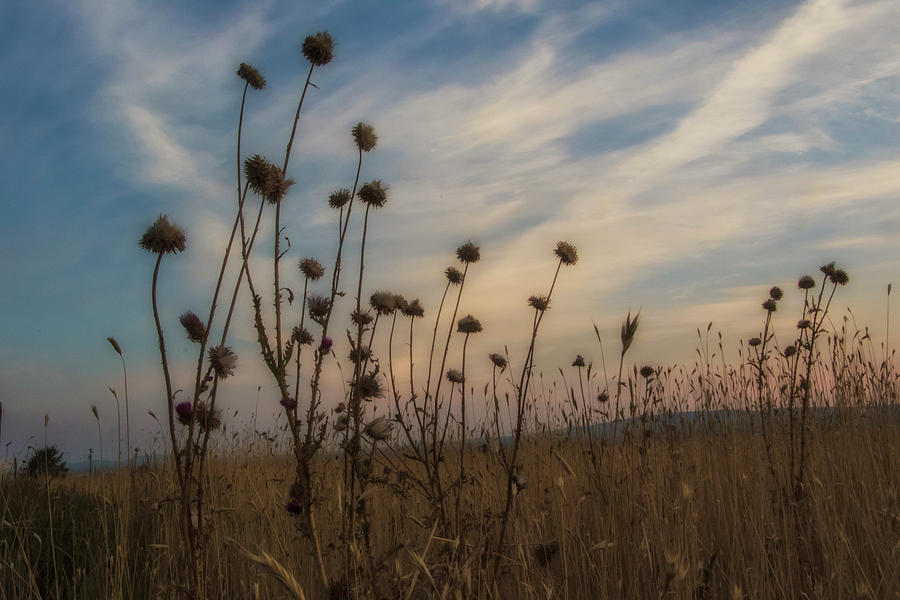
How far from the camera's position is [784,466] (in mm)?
4379

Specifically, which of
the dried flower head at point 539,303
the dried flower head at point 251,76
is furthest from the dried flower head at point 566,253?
the dried flower head at point 251,76

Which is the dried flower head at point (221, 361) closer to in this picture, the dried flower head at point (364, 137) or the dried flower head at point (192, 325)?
the dried flower head at point (192, 325)

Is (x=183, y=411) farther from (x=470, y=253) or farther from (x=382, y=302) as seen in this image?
(x=470, y=253)

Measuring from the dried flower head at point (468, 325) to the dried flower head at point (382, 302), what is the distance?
21.8 inches

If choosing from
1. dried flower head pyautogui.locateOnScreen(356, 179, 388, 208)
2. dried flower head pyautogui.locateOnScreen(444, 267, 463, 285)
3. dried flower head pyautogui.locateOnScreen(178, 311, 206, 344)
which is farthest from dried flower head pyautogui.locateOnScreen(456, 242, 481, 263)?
dried flower head pyautogui.locateOnScreen(178, 311, 206, 344)

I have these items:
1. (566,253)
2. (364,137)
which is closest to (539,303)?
(566,253)

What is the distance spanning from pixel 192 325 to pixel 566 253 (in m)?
1.77

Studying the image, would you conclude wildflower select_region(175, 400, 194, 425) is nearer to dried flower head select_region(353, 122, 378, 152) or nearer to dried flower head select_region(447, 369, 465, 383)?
dried flower head select_region(353, 122, 378, 152)

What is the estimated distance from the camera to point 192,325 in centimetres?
230

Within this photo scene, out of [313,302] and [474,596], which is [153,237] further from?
[474,596]

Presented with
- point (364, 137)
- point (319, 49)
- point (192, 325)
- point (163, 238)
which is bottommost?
point (192, 325)

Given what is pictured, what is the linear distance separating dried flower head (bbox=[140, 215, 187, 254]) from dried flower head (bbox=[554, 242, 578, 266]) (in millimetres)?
1776

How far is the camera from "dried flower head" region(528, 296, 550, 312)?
302 cm

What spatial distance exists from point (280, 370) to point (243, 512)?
3.66 metres
